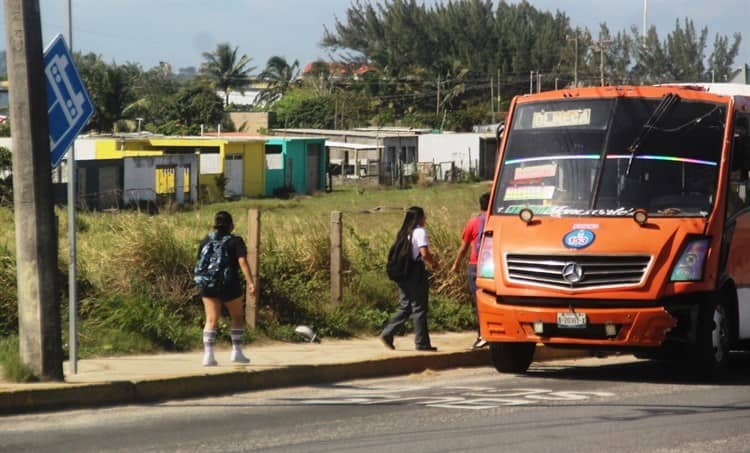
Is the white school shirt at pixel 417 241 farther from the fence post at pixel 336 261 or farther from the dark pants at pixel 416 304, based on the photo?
the fence post at pixel 336 261

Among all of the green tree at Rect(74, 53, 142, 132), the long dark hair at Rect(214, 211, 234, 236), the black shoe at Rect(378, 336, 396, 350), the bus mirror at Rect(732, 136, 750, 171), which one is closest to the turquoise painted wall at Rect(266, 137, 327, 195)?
the green tree at Rect(74, 53, 142, 132)

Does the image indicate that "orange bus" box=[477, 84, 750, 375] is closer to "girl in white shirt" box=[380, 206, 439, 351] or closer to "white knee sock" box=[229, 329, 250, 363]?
"girl in white shirt" box=[380, 206, 439, 351]

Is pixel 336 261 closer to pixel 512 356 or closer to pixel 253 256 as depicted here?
pixel 253 256

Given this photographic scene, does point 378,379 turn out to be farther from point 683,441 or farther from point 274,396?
point 683,441

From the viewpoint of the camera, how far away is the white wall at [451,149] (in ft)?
280

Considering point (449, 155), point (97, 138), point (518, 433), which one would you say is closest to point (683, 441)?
point (518, 433)

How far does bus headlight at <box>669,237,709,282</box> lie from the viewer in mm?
12270

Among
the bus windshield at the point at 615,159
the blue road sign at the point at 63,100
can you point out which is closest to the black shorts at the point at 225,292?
the blue road sign at the point at 63,100

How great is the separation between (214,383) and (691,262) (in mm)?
4676

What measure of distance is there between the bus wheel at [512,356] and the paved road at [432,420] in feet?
1.24

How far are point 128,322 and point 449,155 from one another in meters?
72.5

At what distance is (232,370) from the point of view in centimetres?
1240

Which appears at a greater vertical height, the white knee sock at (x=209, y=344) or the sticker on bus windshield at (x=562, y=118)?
A: the sticker on bus windshield at (x=562, y=118)

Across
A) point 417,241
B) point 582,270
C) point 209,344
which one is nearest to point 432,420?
point 582,270
